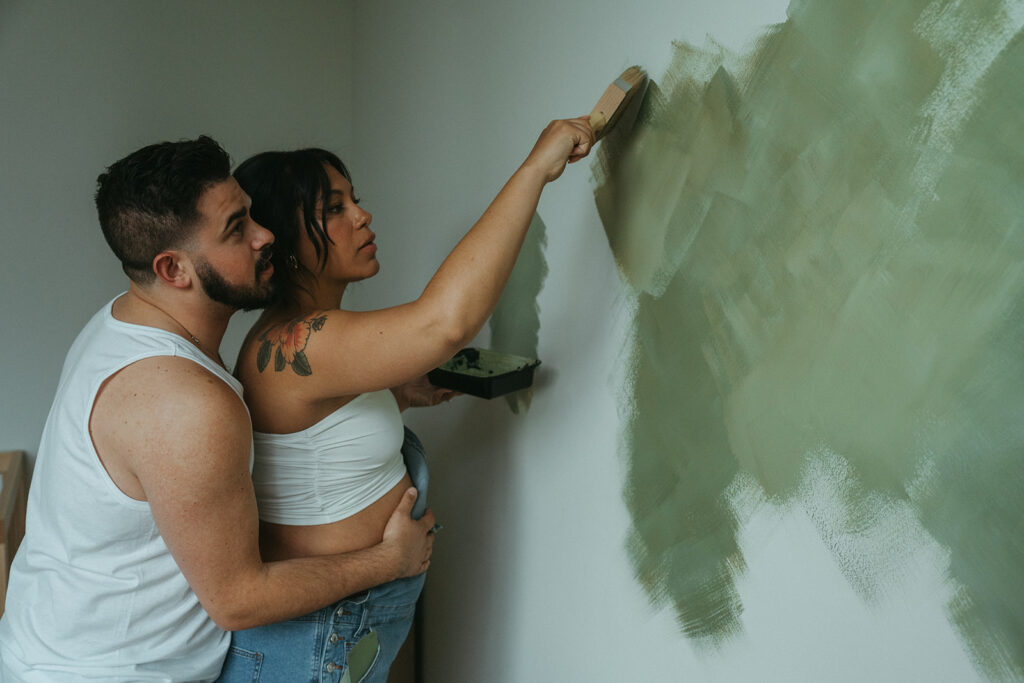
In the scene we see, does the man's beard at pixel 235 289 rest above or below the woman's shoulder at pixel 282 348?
above

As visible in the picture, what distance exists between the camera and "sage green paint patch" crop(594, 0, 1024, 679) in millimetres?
776

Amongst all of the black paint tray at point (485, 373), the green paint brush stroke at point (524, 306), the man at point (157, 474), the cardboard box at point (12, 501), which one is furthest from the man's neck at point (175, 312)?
the cardboard box at point (12, 501)

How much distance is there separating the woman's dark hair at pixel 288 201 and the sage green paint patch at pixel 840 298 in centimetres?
48

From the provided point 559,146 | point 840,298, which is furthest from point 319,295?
point 840,298

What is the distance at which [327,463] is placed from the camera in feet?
4.02

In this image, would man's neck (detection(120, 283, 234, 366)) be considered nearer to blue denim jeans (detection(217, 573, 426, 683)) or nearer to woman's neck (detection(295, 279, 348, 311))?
woman's neck (detection(295, 279, 348, 311))

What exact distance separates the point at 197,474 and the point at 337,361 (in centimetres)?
23

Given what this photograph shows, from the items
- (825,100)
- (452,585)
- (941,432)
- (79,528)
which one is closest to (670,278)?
(825,100)

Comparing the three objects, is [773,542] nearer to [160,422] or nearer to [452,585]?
[160,422]

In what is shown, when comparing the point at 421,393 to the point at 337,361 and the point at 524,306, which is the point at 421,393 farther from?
the point at 337,361

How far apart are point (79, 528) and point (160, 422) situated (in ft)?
0.81

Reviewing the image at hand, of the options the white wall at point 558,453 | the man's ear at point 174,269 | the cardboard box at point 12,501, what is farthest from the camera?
the cardboard box at point 12,501

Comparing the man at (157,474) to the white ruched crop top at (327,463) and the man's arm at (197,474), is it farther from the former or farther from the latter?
the white ruched crop top at (327,463)

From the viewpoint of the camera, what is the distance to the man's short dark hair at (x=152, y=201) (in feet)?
3.54
